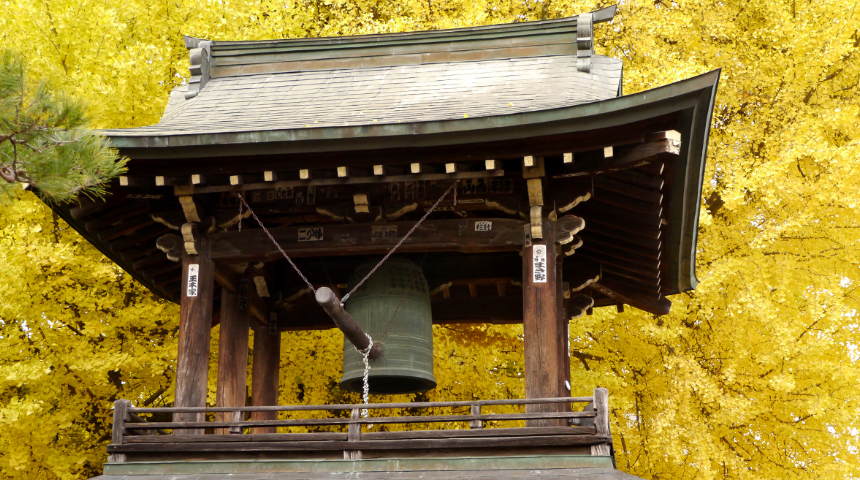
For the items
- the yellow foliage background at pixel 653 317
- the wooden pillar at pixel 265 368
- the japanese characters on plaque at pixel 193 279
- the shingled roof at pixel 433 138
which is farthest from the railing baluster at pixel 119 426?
the yellow foliage background at pixel 653 317

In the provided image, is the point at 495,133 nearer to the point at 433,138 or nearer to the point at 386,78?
the point at 433,138

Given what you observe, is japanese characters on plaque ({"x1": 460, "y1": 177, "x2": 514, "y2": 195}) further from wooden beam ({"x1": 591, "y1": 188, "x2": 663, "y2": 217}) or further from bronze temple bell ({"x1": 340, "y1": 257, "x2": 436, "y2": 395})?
bronze temple bell ({"x1": 340, "y1": 257, "x2": 436, "y2": 395})

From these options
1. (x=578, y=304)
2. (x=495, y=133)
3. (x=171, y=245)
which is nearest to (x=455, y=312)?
(x=578, y=304)

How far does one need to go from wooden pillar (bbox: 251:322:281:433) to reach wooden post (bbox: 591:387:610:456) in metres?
4.60

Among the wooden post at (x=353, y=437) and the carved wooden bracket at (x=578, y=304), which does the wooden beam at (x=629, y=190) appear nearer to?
the carved wooden bracket at (x=578, y=304)

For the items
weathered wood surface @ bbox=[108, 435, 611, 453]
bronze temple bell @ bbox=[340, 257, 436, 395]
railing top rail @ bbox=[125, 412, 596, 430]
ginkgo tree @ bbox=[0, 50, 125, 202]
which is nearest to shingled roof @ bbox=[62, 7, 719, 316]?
bronze temple bell @ bbox=[340, 257, 436, 395]

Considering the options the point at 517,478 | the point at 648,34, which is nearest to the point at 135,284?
the point at 517,478

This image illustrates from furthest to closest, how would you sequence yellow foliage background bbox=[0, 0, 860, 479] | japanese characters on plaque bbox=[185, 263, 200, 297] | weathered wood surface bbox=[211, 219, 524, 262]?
yellow foliage background bbox=[0, 0, 860, 479] < japanese characters on plaque bbox=[185, 263, 200, 297] < weathered wood surface bbox=[211, 219, 524, 262]

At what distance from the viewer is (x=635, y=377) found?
1427cm

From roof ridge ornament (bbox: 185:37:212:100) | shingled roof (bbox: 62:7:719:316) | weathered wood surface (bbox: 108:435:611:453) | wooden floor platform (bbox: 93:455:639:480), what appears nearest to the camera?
wooden floor platform (bbox: 93:455:639:480)

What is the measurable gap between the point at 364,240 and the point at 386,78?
2651 mm

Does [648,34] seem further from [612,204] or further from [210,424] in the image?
[210,424]

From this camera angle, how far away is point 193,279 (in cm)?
870

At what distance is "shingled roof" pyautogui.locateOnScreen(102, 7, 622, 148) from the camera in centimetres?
879
